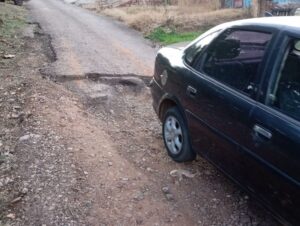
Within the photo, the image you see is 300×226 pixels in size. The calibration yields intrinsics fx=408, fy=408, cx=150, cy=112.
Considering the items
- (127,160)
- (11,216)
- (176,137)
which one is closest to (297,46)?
(176,137)

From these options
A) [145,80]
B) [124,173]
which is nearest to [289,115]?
[124,173]

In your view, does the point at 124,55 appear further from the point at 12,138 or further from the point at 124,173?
the point at 124,173

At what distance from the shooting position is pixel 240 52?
3533 millimetres

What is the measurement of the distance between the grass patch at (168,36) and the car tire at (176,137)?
27.5 feet

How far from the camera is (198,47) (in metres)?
4.19

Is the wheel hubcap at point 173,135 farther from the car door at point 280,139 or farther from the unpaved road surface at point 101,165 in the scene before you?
the car door at point 280,139

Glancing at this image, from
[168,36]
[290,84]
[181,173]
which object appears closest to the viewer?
[290,84]

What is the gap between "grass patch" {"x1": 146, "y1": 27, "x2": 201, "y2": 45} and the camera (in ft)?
42.8

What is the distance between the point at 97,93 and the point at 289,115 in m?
4.51

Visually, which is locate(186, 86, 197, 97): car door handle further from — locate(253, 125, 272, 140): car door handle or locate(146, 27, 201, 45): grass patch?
locate(146, 27, 201, 45): grass patch

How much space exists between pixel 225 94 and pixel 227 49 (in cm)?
51

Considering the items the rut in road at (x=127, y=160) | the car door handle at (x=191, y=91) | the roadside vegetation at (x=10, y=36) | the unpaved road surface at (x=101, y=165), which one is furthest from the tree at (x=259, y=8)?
the car door handle at (x=191, y=91)

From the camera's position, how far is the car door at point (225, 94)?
325 centimetres

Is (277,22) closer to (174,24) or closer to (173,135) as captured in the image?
(173,135)
